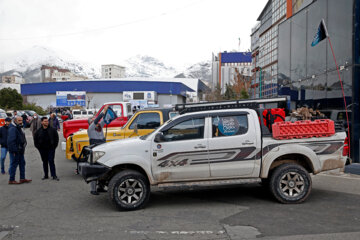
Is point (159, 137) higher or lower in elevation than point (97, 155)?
higher

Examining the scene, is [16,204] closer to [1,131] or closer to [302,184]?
[1,131]

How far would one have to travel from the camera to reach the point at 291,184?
6.99 metres

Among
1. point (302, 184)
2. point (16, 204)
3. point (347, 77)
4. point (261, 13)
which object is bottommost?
point (16, 204)

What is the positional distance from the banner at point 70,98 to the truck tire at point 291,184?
247ft

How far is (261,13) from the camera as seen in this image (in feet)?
155

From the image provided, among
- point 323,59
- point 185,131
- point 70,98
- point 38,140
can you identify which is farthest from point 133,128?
point 70,98

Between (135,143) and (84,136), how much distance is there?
14.4ft

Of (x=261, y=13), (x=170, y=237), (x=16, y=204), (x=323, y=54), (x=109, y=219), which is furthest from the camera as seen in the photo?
(x=261, y=13)

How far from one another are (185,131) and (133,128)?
410 cm

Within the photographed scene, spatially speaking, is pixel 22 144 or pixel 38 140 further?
pixel 38 140

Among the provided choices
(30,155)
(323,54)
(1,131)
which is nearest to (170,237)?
(1,131)

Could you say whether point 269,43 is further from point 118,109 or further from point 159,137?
point 159,137

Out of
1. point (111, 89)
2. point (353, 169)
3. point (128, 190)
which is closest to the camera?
point (128, 190)

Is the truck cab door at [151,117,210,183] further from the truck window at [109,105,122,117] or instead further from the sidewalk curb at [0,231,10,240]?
the truck window at [109,105,122,117]
